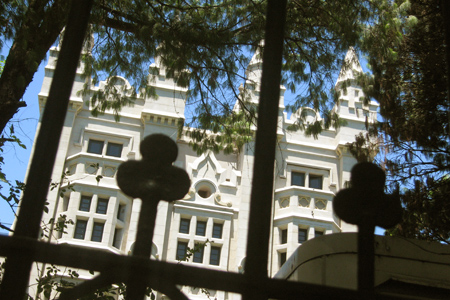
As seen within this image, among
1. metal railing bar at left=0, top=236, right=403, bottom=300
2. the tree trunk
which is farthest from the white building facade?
metal railing bar at left=0, top=236, right=403, bottom=300

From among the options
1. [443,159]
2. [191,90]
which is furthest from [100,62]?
[443,159]

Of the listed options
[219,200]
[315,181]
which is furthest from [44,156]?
[315,181]

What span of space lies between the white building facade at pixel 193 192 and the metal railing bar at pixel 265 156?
1800cm

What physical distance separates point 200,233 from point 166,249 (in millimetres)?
1605

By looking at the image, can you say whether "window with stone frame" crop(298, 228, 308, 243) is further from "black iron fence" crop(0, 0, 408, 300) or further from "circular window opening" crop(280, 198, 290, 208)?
"black iron fence" crop(0, 0, 408, 300)

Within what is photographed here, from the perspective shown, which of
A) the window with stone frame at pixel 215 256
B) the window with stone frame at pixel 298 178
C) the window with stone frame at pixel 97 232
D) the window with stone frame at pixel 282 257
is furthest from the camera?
the window with stone frame at pixel 298 178

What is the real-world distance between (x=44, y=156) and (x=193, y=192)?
20.2 m

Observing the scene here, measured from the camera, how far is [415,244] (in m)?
4.20

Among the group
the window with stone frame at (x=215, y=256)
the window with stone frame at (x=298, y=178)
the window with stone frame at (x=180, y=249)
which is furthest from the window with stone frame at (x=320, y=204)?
the window with stone frame at (x=180, y=249)

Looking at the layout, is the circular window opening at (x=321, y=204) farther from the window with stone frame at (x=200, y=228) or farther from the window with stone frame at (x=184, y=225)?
the window with stone frame at (x=184, y=225)

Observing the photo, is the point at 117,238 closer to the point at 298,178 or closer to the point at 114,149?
the point at 114,149

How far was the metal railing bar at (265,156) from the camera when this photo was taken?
4.53ft

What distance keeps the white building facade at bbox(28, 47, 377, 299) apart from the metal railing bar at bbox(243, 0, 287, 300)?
59.1 feet

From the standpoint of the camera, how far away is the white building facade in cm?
2025
